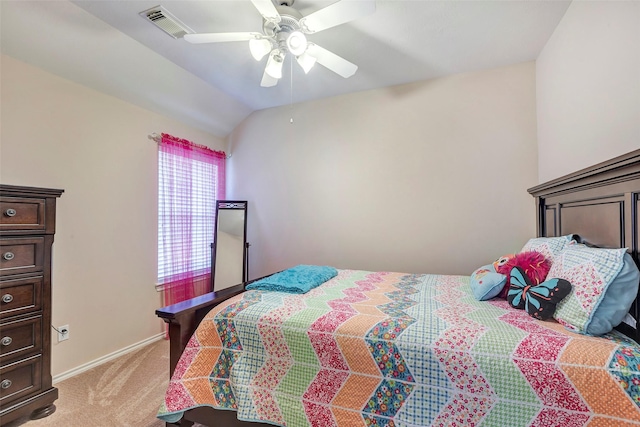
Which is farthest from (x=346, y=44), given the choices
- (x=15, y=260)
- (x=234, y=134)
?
(x=15, y=260)

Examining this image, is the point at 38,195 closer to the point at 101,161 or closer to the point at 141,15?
the point at 101,161

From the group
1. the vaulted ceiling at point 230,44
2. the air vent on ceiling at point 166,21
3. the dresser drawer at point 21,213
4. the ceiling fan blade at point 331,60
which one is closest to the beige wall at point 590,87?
the vaulted ceiling at point 230,44

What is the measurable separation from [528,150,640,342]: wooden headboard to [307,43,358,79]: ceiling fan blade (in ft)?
4.89

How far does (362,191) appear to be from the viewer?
10.5 feet

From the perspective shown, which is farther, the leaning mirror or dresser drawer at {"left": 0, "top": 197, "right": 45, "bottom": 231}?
the leaning mirror

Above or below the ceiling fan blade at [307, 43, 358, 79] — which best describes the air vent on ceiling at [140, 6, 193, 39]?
above

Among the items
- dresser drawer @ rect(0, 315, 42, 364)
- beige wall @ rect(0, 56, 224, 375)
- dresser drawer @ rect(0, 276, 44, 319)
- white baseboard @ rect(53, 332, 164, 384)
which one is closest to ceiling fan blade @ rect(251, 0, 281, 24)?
beige wall @ rect(0, 56, 224, 375)

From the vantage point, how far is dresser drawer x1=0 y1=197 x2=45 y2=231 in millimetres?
1640

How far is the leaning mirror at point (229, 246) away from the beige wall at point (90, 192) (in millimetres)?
695

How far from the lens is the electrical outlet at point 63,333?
225cm

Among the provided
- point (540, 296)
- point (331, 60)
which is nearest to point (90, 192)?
point (331, 60)

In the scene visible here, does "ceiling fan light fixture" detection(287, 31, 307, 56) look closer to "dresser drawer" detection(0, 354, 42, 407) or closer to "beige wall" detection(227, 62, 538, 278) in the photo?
"beige wall" detection(227, 62, 538, 278)

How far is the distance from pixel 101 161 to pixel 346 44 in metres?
2.26

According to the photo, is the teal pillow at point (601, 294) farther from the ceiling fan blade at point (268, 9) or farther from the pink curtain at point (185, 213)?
the pink curtain at point (185, 213)
